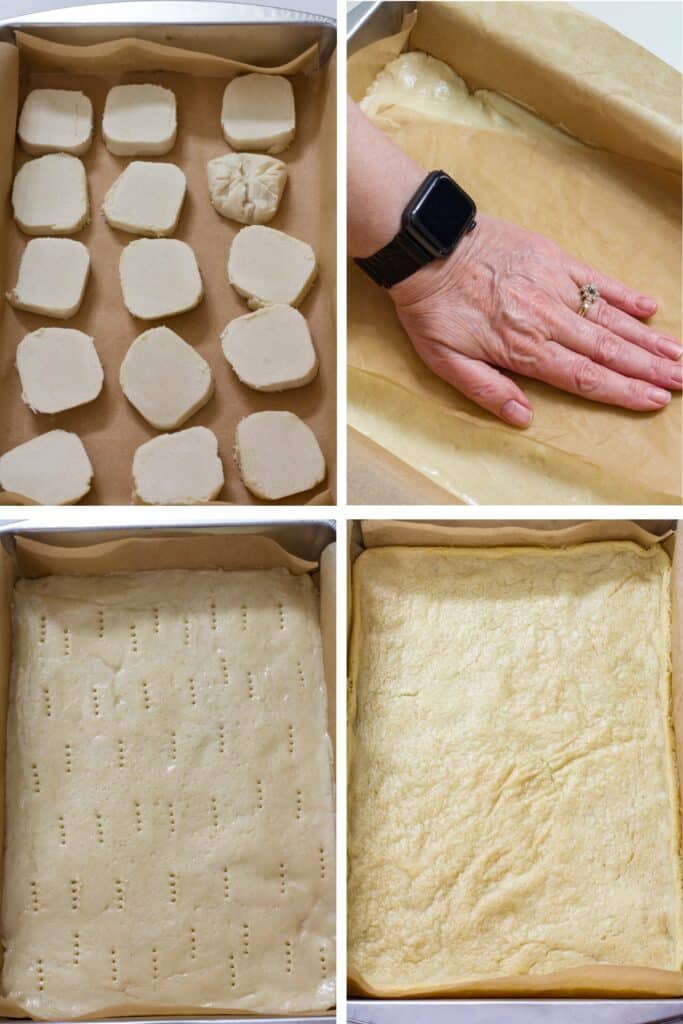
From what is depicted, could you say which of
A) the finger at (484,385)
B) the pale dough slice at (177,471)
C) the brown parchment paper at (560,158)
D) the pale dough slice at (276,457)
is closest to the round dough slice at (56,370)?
the pale dough slice at (177,471)

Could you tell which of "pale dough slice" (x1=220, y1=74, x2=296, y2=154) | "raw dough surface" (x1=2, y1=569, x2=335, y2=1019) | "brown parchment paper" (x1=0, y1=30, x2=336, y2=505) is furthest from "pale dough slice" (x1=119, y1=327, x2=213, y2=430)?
"pale dough slice" (x1=220, y1=74, x2=296, y2=154)

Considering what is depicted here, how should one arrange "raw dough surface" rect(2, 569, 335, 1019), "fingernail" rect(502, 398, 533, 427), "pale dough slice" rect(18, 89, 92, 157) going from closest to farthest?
"raw dough surface" rect(2, 569, 335, 1019) → "fingernail" rect(502, 398, 533, 427) → "pale dough slice" rect(18, 89, 92, 157)

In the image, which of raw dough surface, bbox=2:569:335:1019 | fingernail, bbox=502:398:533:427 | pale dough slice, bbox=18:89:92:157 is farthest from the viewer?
pale dough slice, bbox=18:89:92:157

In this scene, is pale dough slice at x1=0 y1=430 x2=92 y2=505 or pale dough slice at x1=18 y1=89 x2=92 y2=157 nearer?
pale dough slice at x1=0 y1=430 x2=92 y2=505

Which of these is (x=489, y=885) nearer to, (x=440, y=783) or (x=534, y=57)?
(x=440, y=783)

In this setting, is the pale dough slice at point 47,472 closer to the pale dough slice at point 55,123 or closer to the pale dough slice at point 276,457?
the pale dough slice at point 276,457

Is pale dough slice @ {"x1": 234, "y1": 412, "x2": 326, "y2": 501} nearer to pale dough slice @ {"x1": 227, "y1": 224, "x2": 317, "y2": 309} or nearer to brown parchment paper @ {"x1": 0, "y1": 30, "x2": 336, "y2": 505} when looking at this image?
brown parchment paper @ {"x1": 0, "y1": 30, "x2": 336, "y2": 505}

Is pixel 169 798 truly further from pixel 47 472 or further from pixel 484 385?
pixel 484 385
